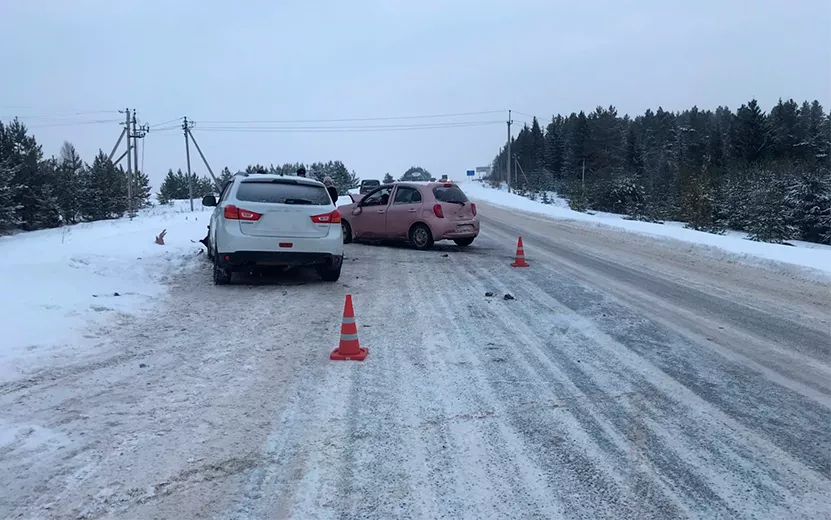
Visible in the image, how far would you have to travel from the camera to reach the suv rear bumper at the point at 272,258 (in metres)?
10.1

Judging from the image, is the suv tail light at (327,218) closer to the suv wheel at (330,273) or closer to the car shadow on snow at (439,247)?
the suv wheel at (330,273)

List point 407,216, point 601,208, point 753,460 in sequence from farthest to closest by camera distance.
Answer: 1. point 601,208
2. point 407,216
3. point 753,460

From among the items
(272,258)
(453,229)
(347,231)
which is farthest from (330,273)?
(347,231)

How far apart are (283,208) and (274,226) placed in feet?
1.03

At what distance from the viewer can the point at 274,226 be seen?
10.2 meters

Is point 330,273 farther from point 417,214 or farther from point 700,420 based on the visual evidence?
point 700,420

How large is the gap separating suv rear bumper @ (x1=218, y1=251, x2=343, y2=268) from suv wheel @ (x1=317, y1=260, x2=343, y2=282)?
260 mm

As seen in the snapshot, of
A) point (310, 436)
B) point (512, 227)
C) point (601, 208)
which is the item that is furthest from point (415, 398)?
point (601, 208)

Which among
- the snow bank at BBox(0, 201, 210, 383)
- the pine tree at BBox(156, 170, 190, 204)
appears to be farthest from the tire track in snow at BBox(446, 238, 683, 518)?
the pine tree at BBox(156, 170, 190, 204)

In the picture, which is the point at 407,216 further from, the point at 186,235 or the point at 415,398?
the point at 415,398

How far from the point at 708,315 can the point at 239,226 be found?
6.74m

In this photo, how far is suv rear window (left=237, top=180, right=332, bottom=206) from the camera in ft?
34.0

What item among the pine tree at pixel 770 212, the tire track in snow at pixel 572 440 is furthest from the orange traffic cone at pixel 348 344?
the pine tree at pixel 770 212

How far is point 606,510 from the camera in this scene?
3615 millimetres
